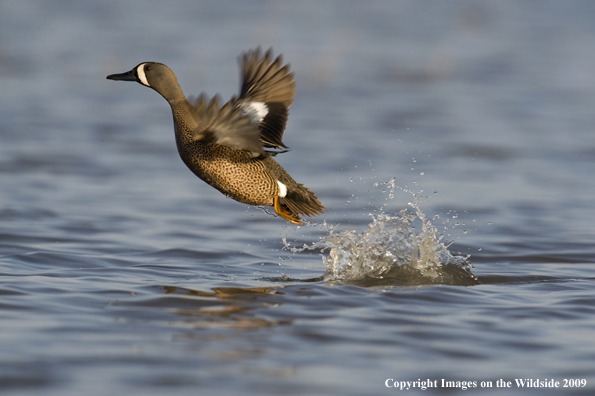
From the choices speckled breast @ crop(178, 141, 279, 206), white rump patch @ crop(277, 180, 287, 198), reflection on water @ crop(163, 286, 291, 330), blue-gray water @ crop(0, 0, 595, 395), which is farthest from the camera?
white rump patch @ crop(277, 180, 287, 198)

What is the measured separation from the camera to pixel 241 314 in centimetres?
420

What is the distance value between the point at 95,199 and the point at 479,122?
542 cm

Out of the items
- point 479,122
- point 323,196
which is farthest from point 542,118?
point 323,196

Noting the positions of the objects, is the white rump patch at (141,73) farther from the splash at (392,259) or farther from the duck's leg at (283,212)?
the splash at (392,259)

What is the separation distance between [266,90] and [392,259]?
50.6 inches

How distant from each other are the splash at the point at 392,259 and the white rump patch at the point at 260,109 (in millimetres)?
848

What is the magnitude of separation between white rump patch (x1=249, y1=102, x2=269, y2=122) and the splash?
2.78ft

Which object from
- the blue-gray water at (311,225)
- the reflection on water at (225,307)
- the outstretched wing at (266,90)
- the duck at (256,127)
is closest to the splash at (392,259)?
the blue-gray water at (311,225)

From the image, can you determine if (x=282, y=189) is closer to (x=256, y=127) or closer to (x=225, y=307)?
(x=256, y=127)

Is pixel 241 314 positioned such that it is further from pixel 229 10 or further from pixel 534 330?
pixel 229 10

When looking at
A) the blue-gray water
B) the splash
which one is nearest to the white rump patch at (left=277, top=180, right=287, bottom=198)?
the splash

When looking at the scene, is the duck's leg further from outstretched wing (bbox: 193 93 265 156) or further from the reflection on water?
outstretched wing (bbox: 193 93 265 156)

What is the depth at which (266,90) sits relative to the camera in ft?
15.6

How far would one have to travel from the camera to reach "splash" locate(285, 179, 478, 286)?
501cm
